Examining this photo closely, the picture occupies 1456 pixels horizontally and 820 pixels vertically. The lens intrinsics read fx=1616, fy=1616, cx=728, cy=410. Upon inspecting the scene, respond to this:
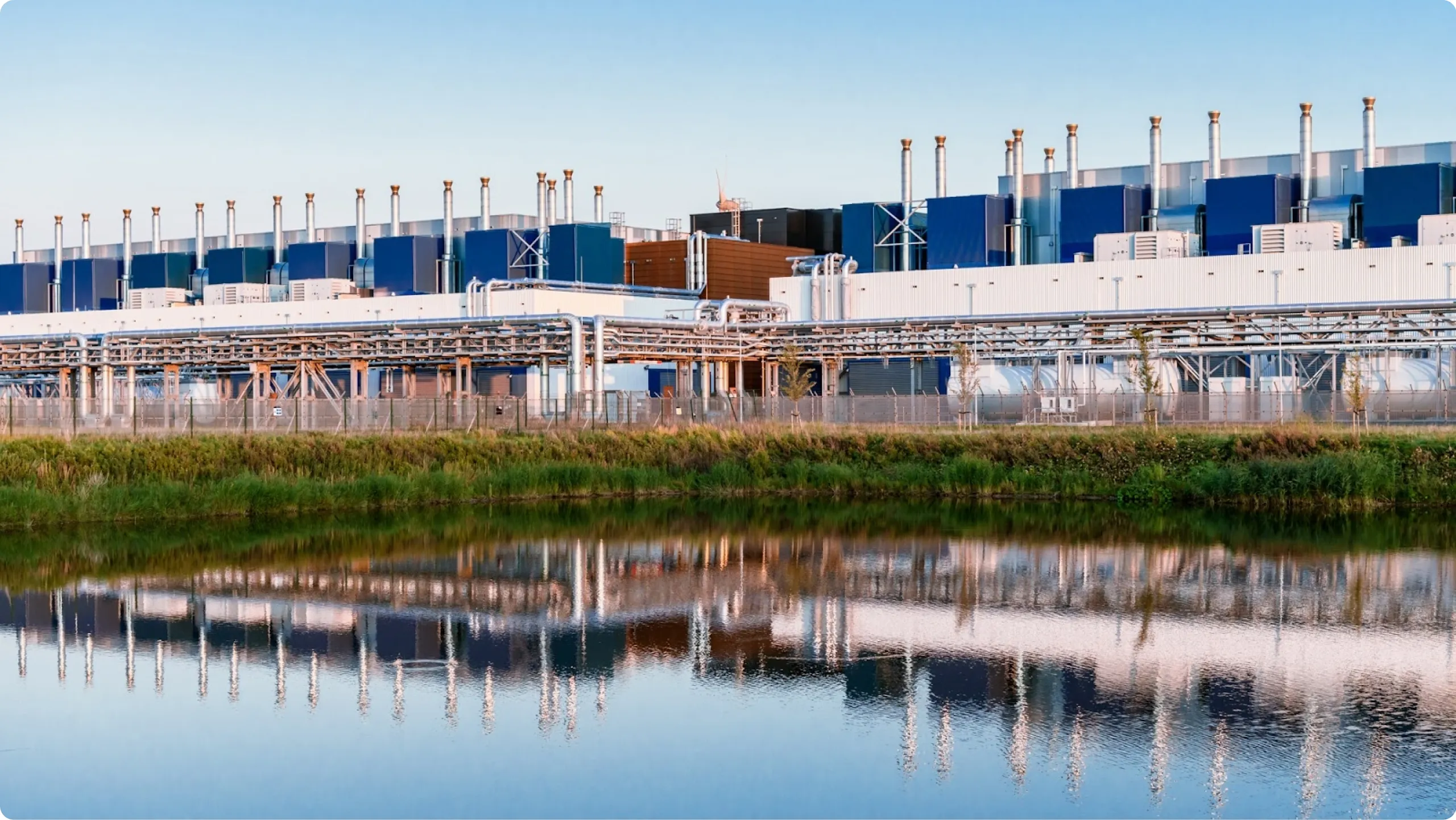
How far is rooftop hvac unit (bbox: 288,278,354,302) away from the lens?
70250 millimetres

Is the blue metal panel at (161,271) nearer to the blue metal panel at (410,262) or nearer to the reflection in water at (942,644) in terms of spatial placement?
the blue metal panel at (410,262)

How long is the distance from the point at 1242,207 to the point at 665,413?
941 inches

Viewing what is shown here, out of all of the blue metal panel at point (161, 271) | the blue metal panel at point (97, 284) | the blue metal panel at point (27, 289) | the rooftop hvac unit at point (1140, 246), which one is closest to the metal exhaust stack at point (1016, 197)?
the rooftop hvac unit at point (1140, 246)

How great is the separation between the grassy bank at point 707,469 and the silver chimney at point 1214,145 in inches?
938

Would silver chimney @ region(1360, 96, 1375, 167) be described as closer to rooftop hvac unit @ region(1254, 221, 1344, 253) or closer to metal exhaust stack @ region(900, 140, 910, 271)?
rooftop hvac unit @ region(1254, 221, 1344, 253)

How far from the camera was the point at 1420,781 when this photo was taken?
12.4m

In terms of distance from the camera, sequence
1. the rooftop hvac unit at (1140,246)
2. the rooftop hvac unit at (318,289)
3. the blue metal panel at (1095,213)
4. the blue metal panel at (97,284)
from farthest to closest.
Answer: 1. the blue metal panel at (97,284)
2. the rooftop hvac unit at (318,289)
3. the blue metal panel at (1095,213)
4. the rooftop hvac unit at (1140,246)

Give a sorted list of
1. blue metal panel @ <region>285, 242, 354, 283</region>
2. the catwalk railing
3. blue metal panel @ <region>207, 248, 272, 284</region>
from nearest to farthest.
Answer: the catwalk railing < blue metal panel @ <region>285, 242, 354, 283</region> < blue metal panel @ <region>207, 248, 272, 284</region>

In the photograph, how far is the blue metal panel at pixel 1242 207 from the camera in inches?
2274

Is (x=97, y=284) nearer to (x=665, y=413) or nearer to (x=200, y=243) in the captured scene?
(x=200, y=243)

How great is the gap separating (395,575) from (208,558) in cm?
385

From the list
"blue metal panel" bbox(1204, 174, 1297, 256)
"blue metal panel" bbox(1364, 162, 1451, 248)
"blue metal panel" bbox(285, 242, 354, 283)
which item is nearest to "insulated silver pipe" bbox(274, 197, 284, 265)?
"blue metal panel" bbox(285, 242, 354, 283)

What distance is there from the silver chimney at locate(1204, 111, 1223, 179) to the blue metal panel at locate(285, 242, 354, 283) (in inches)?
1569

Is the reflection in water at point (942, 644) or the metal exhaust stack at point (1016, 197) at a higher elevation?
the metal exhaust stack at point (1016, 197)
